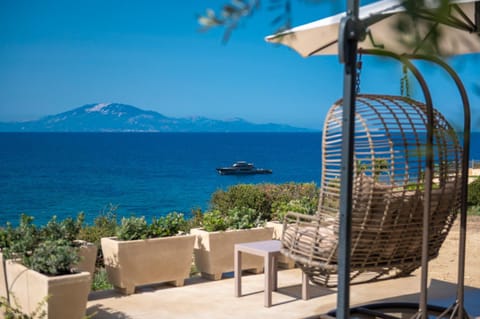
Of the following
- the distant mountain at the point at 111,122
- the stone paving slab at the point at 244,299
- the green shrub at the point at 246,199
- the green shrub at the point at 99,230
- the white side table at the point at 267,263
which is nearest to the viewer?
the stone paving slab at the point at 244,299

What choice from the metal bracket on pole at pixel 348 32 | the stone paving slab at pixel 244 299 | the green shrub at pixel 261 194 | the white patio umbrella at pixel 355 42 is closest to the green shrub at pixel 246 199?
the green shrub at pixel 261 194

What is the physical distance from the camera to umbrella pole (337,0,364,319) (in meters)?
1.88

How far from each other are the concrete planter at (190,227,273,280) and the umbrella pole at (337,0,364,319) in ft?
10.9

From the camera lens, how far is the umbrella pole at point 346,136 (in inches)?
73.9

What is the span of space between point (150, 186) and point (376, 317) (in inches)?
1992

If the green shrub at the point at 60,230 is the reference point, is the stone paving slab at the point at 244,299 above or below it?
below

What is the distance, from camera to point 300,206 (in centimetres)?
605

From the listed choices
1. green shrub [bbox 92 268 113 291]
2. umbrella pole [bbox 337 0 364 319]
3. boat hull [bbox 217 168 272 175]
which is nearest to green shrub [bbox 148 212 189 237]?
green shrub [bbox 92 268 113 291]

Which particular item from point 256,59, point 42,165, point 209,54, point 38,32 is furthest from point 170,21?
point 42,165

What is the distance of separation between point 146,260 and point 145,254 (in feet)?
0.17

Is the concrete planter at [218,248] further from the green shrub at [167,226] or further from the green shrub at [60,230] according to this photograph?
the green shrub at [60,230]

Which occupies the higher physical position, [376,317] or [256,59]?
[256,59]

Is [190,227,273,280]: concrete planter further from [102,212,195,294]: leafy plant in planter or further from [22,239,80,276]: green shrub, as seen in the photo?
[22,239,80,276]: green shrub

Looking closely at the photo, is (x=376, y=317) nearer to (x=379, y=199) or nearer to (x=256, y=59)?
(x=379, y=199)
